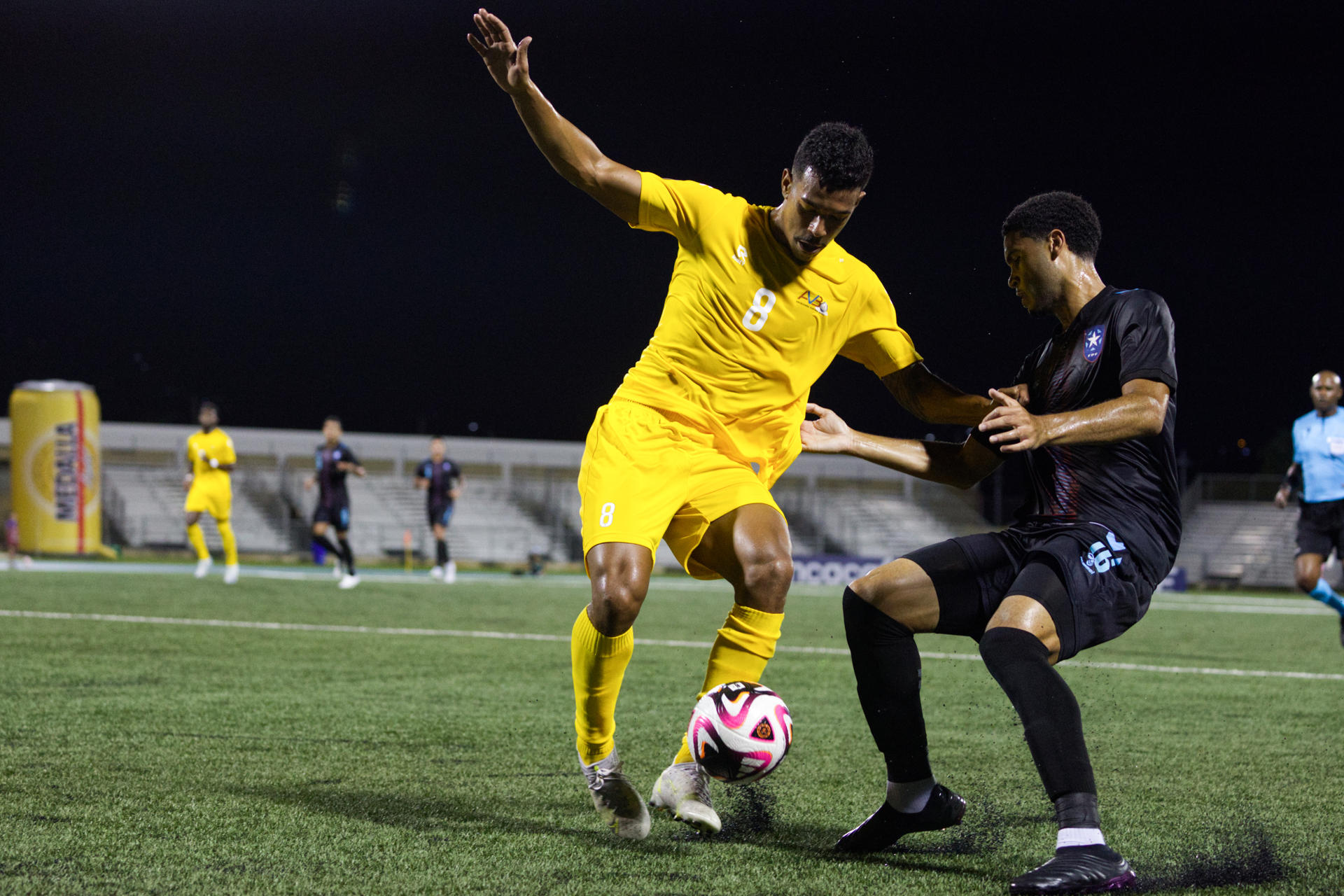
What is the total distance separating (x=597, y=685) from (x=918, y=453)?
1306mm

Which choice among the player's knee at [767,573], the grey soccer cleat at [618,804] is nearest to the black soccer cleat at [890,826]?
the grey soccer cleat at [618,804]

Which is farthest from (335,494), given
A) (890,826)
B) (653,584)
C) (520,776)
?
(890,826)

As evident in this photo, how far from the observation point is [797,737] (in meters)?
5.30

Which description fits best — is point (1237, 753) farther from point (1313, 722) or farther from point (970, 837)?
point (970, 837)

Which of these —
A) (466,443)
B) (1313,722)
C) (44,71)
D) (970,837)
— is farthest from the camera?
(466,443)

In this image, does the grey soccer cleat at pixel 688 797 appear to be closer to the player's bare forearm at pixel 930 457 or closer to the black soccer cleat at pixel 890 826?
the black soccer cleat at pixel 890 826

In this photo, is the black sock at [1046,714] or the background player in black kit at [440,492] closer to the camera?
the black sock at [1046,714]

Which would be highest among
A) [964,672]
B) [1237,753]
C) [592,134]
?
[592,134]

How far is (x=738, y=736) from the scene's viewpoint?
3303 millimetres

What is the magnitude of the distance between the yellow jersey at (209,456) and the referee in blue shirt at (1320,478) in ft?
45.1

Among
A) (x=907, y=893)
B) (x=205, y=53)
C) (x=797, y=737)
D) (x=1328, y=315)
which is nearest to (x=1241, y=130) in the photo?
(x=1328, y=315)

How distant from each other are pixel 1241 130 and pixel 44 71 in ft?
108

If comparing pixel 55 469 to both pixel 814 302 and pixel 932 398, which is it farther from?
pixel 932 398

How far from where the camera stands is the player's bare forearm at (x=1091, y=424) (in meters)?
2.94
